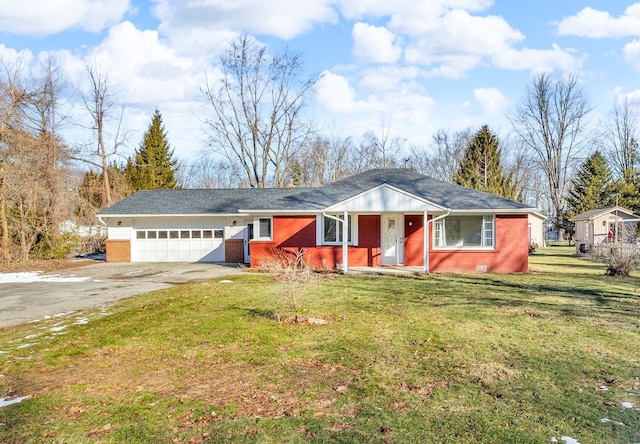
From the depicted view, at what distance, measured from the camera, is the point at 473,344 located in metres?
6.97

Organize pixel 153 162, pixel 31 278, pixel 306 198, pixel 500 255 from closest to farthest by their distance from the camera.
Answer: pixel 31 278 → pixel 500 255 → pixel 306 198 → pixel 153 162

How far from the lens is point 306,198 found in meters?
19.7

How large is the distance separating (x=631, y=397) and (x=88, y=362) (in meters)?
6.68

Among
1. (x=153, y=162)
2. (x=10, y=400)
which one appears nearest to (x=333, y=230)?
(x=10, y=400)

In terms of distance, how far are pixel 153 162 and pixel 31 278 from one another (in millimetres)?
24280

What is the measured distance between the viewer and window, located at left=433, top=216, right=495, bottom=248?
1734 centimetres

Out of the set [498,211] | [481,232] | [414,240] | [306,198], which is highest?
[306,198]

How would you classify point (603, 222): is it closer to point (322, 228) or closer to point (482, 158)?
point (482, 158)

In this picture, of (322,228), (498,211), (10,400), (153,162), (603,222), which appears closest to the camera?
(10,400)

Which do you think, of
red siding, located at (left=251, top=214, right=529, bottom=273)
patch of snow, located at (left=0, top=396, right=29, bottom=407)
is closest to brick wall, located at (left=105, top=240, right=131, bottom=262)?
red siding, located at (left=251, top=214, right=529, bottom=273)

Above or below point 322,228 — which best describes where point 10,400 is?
below

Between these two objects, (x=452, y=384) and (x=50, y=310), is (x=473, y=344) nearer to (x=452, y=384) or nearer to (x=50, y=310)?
(x=452, y=384)

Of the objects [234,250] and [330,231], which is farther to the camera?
[234,250]

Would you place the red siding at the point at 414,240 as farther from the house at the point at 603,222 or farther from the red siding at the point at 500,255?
the house at the point at 603,222
